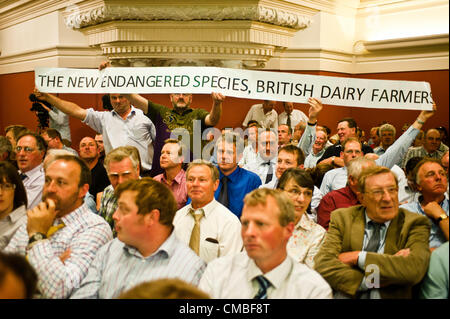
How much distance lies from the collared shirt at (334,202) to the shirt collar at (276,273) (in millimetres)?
1063

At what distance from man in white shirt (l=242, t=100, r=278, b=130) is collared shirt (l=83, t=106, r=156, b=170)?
65.7 inches

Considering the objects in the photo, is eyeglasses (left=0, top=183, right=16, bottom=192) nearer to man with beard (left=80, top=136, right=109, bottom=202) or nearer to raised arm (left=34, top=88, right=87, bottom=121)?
raised arm (left=34, top=88, right=87, bottom=121)

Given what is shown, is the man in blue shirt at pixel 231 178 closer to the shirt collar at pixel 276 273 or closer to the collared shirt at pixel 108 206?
the collared shirt at pixel 108 206

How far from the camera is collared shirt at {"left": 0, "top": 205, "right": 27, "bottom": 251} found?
6.97 ft

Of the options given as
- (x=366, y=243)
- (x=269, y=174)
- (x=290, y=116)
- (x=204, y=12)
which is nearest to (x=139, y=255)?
(x=366, y=243)

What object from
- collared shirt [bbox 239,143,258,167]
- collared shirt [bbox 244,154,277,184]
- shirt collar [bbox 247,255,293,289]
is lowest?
shirt collar [bbox 247,255,293,289]

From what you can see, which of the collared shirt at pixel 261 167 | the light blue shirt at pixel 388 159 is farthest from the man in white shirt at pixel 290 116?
the light blue shirt at pixel 388 159

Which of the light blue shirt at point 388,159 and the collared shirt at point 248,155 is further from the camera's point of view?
the collared shirt at point 248,155

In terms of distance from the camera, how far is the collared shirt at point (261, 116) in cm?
510

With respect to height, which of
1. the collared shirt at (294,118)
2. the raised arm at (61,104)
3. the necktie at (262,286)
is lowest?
the necktie at (262,286)

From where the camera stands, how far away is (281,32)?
13.5 ft

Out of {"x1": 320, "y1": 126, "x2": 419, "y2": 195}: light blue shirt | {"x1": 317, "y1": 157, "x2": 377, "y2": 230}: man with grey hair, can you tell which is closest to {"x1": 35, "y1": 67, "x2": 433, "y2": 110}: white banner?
{"x1": 320, "y1": 126, "x2": 419, "y2": 195}: light blue shirt

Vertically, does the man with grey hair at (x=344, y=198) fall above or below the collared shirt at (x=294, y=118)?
below
